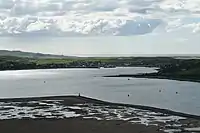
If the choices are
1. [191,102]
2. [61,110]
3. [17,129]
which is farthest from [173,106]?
[17,129]

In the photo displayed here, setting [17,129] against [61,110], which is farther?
[61,110]

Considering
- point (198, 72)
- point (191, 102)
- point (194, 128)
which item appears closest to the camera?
point (194, 128)

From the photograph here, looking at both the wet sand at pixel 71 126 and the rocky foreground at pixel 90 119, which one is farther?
the rocky foreground at pixel 90 119

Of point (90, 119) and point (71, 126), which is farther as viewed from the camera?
point (90, 119)

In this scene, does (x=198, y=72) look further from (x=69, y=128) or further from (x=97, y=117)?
(x=69, y=128)

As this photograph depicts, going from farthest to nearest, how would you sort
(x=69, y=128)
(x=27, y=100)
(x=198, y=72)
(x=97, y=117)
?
(x=198, y=72)
(x=27, y=100)
(x=97, y=117)
(x=69, y=128)

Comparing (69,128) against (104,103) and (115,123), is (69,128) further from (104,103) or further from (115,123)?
(104,103)

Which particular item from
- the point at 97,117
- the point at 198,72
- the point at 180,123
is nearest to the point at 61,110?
the point at 97,117
